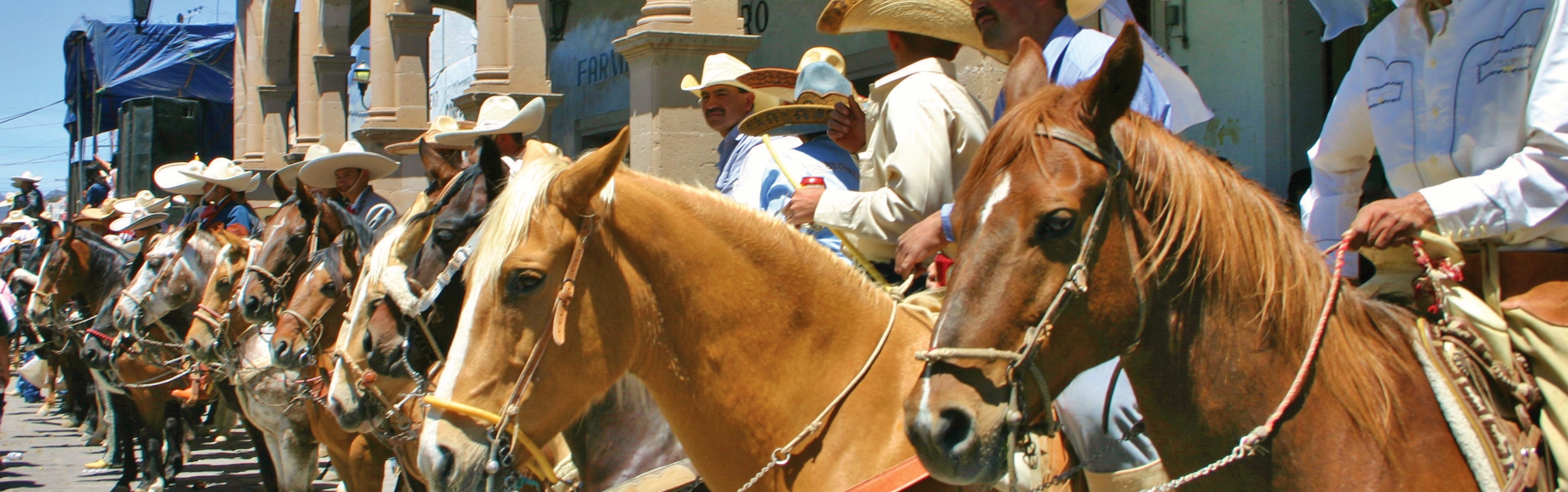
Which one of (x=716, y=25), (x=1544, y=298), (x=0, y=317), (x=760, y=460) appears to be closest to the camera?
(x=1544, y=298)

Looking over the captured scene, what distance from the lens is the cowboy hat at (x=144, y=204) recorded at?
49.9 ft

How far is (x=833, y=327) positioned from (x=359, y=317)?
7.21ft

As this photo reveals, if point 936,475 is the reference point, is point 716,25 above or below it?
above

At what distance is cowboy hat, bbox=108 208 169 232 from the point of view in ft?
42.5

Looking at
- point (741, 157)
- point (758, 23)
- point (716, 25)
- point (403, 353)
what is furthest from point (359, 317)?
point (758, 23)

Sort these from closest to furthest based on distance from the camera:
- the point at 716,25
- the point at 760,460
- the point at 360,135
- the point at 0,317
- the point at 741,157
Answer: the point at 760,460 → the point at 741,157 → the point at 716,25 → the point at 0,317 → the point at 360,135

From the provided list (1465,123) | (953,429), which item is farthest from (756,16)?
(953,429)

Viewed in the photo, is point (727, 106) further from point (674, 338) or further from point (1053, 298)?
point (1053, 298)

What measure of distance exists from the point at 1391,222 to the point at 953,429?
991mm

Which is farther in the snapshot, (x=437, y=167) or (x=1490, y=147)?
(x=437, y=167)

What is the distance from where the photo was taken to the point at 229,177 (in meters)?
9.84

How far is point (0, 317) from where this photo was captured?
870 centimetres

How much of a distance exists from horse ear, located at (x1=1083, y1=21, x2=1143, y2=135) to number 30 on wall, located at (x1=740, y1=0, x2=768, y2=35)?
33.1 ft

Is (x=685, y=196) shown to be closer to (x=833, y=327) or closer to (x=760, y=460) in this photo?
(x=833, y=327)
